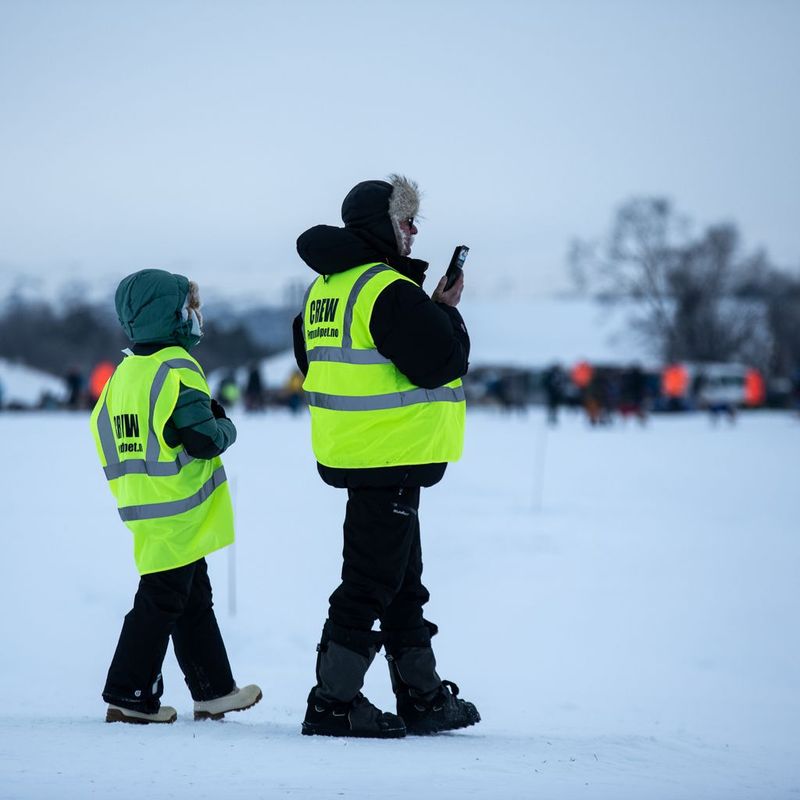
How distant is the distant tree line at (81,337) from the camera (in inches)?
3639

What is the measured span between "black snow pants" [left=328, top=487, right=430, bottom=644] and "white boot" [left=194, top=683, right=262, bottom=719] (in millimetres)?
541

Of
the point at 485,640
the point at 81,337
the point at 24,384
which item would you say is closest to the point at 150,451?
the point at 485,640

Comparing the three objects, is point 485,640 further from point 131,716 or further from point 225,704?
point 131,716

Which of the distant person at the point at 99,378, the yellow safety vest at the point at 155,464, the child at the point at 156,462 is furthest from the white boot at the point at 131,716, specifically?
the distant person at the point at 99,378

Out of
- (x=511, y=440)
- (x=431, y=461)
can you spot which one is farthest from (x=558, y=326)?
(x=431, y=461)

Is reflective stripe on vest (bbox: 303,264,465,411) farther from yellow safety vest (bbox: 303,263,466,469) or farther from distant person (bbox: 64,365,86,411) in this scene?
distant person (bbox: 64,365,86,411)

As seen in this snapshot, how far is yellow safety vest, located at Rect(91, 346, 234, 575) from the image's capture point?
3629 millimetres

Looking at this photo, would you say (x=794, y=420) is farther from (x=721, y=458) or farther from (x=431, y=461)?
(x=431, y=461)

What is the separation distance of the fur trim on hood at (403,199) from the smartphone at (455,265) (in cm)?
21

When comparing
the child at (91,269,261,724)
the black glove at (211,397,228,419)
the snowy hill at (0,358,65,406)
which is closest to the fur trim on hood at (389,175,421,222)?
the child at (91,269,261,724)

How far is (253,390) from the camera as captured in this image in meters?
28.5

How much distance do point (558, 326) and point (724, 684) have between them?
4802 cm

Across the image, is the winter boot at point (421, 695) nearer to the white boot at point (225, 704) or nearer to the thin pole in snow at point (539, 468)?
the white boot at point (225, 704)

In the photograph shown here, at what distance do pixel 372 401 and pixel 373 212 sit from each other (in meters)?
0.66
